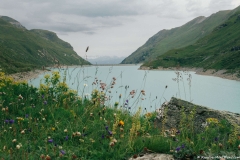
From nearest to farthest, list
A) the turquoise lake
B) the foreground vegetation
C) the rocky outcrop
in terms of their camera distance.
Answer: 1. the foreground vegetation
2. the rocky outcrop
3. the turquoise lake

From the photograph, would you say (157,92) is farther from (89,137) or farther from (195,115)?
(89,137)

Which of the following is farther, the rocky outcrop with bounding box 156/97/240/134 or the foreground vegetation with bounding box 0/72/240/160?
the rocky outcrop with bounding box 156/97/240/134

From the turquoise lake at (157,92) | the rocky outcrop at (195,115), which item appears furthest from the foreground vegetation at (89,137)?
the turquoise lake at (157,92)

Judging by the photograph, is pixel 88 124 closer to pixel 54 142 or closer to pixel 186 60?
pixel 54 142

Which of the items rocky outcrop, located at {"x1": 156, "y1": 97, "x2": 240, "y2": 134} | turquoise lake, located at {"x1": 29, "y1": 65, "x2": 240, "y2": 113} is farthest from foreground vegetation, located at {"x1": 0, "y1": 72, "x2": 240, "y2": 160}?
turquoise lake, located at {"x1": 29, "y1": 65, "x2": 240, "y2": 113}

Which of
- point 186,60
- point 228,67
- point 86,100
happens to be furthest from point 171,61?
point 86,100

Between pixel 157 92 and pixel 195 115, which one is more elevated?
pixel 195 115

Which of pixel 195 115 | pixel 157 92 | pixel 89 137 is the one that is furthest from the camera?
pixel 157 92

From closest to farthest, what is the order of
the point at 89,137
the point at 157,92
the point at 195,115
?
1. the point at 89,137
2. the point at 195,115
3. the point at 157,92

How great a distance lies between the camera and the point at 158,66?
588 feet

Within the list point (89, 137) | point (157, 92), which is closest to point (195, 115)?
point (89, 137)

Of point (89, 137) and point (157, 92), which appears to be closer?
point (89, 137)

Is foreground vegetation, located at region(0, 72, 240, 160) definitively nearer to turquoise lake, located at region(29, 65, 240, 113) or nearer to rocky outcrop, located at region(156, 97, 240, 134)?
rocky outcrop, located at region(156, 97, 240, 134)

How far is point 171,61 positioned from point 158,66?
44.4ft
